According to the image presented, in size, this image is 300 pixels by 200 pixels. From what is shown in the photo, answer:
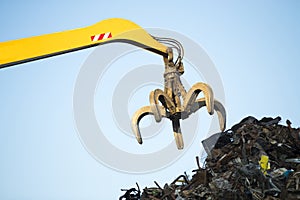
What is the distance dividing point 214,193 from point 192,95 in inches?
56.5

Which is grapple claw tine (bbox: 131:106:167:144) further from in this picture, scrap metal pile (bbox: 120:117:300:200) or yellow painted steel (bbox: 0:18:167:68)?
yellow painted steel (bbox: 0:18:167:68)

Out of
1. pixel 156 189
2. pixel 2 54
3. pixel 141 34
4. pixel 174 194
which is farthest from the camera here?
pixel 141 34

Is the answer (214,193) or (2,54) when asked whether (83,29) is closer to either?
(2,54)

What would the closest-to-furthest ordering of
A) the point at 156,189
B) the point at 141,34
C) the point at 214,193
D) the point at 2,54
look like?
the point at 214,193 → the point at 156,189 → the point at 2,54 → the point at 141,34

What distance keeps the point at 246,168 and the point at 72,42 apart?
2.22 metres

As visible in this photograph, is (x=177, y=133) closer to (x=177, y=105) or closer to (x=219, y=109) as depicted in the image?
(x=177, y=105)

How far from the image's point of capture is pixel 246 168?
8.27 feet

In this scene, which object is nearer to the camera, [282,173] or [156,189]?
[282,173]

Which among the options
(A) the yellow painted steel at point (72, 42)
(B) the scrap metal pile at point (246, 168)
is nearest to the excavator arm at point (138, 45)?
(A) the yellow painted steel at point (72, 42)

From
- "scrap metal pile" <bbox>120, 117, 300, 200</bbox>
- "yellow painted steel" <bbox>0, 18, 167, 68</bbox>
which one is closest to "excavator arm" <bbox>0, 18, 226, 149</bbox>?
"yellow painted steel" <bbox>0, 18, 167, 68</bbox>

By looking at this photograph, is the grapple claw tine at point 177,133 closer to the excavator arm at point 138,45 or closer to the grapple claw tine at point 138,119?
the excavator arm at point 138,45

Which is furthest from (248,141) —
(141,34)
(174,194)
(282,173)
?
(141,34)

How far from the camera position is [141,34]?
14.1ft

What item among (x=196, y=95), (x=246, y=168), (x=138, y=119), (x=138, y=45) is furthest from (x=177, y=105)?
(x=246, y=168)
